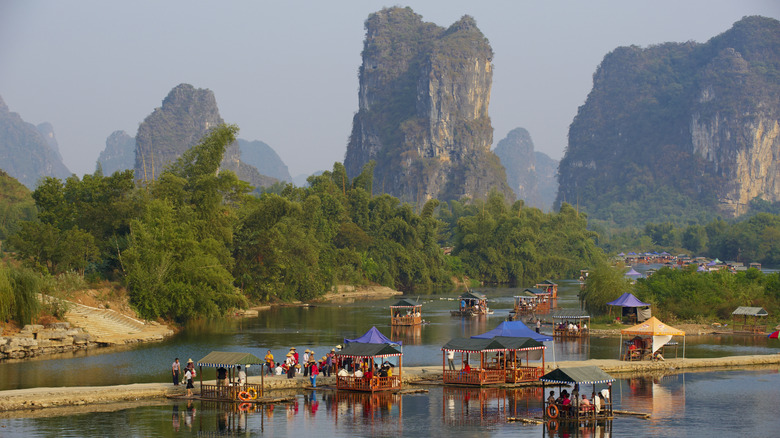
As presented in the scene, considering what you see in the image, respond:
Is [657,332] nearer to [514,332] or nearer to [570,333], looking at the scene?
[514,332]

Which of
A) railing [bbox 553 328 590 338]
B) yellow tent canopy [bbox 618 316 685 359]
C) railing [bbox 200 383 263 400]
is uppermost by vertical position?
yellow tent canopy [bbox 618 316 685 359]

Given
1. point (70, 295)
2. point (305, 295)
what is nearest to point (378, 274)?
point (305, 295)

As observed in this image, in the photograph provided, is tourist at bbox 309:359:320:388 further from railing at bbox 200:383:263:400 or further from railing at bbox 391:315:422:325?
railing at bbox 391:315:422:325

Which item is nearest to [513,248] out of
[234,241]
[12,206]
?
[234,241]

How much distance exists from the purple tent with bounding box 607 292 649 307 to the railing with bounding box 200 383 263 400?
29.6 meters

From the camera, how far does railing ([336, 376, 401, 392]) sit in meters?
32.8

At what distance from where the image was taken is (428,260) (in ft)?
357

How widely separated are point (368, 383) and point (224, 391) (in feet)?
18.1

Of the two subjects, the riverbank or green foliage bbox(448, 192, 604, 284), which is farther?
green foliage bbox(448, 192, 604, 284)

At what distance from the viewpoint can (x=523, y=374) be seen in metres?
34.7

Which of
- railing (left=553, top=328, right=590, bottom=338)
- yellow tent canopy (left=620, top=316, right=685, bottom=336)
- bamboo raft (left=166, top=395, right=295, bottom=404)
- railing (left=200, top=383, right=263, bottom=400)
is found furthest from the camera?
railing (left=553, top=328, right=590, bottom=338)

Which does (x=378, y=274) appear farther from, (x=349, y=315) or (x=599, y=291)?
(x=599, y=291)

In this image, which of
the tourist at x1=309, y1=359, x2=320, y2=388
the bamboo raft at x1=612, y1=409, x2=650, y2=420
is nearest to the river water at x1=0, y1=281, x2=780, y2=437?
the bamboo raft at x1=612, y1=409, x2=650, y2=420

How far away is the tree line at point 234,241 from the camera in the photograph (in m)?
56.4
